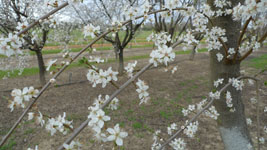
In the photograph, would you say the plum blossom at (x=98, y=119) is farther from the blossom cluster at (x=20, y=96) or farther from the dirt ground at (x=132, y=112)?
the dirt ground at (x=132, y=112)

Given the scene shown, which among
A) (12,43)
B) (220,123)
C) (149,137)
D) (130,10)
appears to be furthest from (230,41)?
(149,137)

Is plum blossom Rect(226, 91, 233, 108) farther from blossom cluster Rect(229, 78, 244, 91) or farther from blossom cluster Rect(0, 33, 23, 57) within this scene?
blossom cluster Rect(0, 33, 23, 57)

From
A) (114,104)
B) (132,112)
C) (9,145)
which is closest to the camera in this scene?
(114,104)

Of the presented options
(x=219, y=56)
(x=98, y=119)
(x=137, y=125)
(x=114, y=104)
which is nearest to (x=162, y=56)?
(x=98, y=119)

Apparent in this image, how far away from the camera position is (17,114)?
17.0 ft

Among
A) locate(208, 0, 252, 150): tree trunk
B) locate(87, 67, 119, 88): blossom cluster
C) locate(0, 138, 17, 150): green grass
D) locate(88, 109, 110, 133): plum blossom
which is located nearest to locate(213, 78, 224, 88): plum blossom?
locate(208, 0, 252, 150): tree trunk

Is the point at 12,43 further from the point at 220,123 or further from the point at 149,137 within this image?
the point at 149,137

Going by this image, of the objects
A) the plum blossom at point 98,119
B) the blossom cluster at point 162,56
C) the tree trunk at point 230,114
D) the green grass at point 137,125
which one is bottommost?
the green grass at point 137,125

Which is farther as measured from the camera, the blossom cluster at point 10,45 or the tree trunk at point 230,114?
the tree trunk at point 230,114

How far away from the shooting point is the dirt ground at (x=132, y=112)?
12.7ft

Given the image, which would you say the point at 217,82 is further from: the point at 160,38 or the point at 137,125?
the point at 137,125

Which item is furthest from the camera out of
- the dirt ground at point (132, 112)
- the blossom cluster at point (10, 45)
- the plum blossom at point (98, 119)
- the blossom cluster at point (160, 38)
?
the dirt ground at point (132, 112)

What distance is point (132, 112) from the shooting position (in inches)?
209

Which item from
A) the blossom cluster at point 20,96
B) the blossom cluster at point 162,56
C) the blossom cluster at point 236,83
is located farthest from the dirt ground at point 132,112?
the blossom cluster at point 162,56
